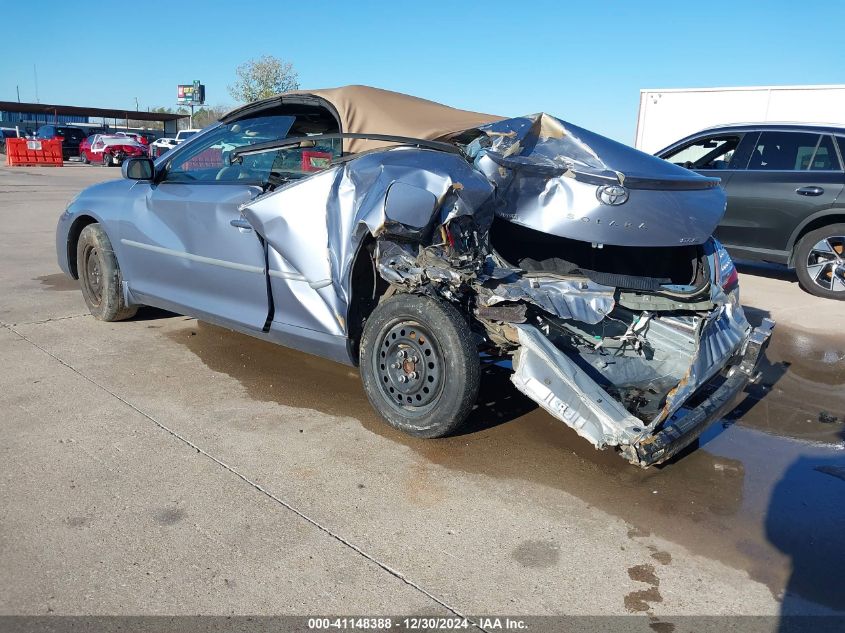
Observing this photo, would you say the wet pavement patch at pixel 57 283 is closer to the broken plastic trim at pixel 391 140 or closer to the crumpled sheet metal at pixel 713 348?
the broken plastic trim at pixel 391 140

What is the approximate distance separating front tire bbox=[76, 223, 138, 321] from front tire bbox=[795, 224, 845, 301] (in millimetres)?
7073

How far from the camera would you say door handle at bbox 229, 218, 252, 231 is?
427cm

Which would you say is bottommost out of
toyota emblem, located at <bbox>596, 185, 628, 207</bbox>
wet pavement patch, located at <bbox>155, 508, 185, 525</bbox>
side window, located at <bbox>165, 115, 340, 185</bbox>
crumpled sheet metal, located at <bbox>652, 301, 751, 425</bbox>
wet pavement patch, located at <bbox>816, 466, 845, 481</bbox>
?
wet pavement patch, located at <bbox>816, 466, 845, 481</bbox>

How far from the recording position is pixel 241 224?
4.30m

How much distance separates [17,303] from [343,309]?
13.0ft

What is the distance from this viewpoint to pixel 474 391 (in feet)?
11.7

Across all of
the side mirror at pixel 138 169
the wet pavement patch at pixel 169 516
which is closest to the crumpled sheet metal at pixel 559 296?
the wet pavement patch at pixel 169 516

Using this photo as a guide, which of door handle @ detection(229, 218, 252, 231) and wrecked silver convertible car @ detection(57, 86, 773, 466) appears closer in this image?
wrecked silver convertible car @ detection(57, 86, 773, 466)

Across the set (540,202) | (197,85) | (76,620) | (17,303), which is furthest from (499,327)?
(197,85)

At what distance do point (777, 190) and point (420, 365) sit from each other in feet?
20.1

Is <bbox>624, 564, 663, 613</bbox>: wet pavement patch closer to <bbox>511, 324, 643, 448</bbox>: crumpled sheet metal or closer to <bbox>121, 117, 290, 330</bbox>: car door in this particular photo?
<bbox>511, 324, 643, 448</bbox>: crumpled sheet metal

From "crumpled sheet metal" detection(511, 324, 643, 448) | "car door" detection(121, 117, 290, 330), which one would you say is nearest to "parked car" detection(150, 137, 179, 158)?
"car door" detection(121, 117, 290, 330)

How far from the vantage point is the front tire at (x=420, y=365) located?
3.53m

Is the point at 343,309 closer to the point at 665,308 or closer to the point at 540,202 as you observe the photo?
the point at 540,202
